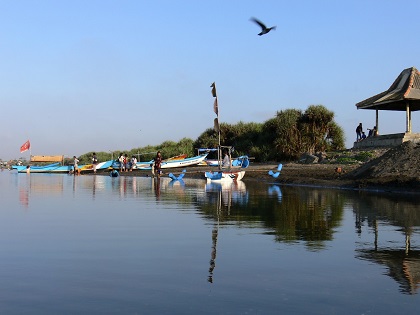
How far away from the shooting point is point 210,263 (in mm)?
7172

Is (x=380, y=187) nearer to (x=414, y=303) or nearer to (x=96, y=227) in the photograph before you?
(x=96, y=227)

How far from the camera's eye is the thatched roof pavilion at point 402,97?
35.1 m

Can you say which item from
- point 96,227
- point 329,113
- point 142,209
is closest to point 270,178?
point 329,113

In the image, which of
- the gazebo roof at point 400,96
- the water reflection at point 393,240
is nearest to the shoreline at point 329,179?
the gazebo roof at point 400,96

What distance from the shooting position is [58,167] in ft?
205

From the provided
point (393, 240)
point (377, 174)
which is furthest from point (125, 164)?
point (393, 240)

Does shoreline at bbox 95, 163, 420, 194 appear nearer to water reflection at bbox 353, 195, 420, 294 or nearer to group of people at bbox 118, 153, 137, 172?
water reflection at bbox 353, 195, 420, 294

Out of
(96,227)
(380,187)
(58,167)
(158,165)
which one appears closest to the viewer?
(96,227)

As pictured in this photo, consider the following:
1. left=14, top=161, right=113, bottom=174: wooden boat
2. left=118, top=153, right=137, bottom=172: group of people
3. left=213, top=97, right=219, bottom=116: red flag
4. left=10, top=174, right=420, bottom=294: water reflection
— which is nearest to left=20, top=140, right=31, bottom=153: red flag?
left=14, top=161, right=113, bottom=174: wooden boat

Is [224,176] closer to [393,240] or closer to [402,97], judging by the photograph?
[402,97]

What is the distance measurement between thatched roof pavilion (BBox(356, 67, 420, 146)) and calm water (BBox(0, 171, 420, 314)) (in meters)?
23.4

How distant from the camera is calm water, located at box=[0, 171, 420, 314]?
5.24 m

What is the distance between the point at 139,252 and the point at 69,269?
4.73ft

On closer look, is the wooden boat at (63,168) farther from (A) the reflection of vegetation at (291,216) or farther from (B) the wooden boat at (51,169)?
(A) the reflection of vegetation at (291,216)
